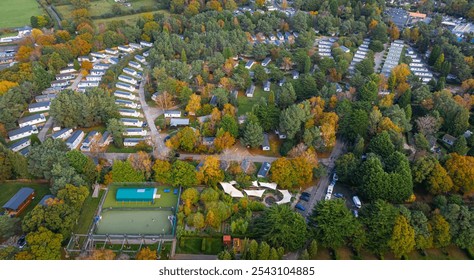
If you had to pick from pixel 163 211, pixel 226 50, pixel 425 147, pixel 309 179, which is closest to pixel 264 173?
pixel 309 179

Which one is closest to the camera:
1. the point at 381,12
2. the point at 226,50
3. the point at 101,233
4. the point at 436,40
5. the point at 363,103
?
the point at 101,233

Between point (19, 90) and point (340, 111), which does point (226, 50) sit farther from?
point (19, 90)

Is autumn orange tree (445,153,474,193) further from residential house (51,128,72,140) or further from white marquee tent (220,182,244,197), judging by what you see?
residential house (51,128,72,140)

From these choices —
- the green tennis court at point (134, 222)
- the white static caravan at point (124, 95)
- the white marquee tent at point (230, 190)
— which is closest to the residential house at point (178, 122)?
the white static caravan at point (124, 95)

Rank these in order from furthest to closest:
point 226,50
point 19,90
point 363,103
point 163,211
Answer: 1. point 226,50
2. point 19,90
3. point 363,103
4. point 163,211

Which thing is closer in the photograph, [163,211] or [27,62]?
[163,211]

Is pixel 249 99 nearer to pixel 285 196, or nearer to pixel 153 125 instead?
pixel 153 125

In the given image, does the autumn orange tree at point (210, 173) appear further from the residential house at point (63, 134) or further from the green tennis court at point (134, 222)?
the residential house at point (63, 134)
